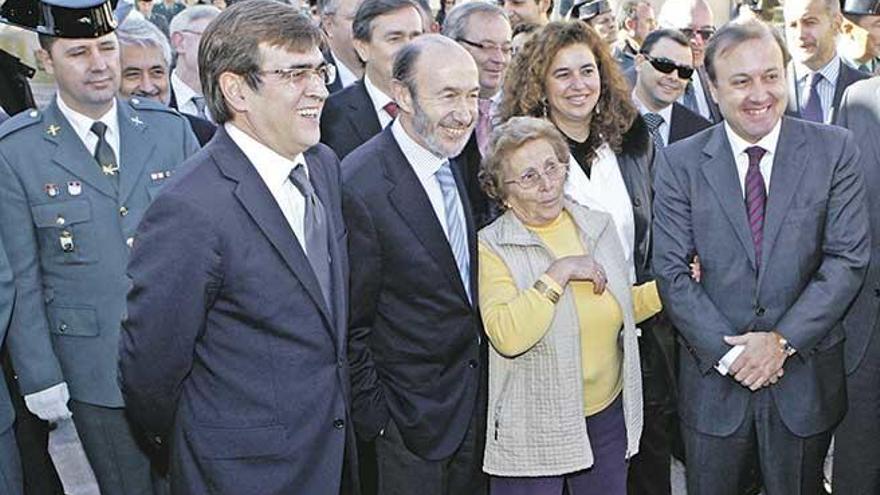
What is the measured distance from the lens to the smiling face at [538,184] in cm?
307

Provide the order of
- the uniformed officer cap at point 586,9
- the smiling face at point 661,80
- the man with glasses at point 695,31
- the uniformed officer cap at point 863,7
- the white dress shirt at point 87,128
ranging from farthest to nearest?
the uniformed officer cap at point 586,9 → the man with glasses at point 695,31 → the smiling face at point 661,80 → the uniformed officer cap at point 863,7 → the white dress shirt at point 87,128

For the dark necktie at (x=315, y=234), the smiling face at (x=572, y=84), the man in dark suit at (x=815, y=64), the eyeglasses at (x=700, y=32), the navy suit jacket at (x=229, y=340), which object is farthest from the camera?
the eyeglasses at (x=700, y=32)

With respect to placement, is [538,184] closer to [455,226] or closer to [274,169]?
[455,226]

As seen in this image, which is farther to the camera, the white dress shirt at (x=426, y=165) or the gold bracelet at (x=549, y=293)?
the white dress shirt at (x=426, y=165)

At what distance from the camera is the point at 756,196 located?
3.15 meters

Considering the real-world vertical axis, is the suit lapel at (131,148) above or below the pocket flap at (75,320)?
above

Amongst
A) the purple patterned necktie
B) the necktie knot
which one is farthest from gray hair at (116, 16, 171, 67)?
the purple patterned necktie

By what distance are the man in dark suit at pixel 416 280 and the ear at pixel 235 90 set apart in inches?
25.3

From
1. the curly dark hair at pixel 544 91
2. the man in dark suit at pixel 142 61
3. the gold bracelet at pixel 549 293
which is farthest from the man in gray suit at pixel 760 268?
the man in dark suit at pixel 142 61

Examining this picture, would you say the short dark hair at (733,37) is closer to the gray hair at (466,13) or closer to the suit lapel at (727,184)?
the suit lapel at (727,184)

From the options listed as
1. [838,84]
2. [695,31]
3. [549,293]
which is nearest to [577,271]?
[549,293]

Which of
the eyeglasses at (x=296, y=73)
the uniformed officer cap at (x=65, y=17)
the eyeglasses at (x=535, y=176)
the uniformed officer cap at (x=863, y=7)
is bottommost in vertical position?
the eyeglasses at (x=535, y=176)

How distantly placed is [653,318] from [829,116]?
1947 mm

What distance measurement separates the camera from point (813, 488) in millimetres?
3232
